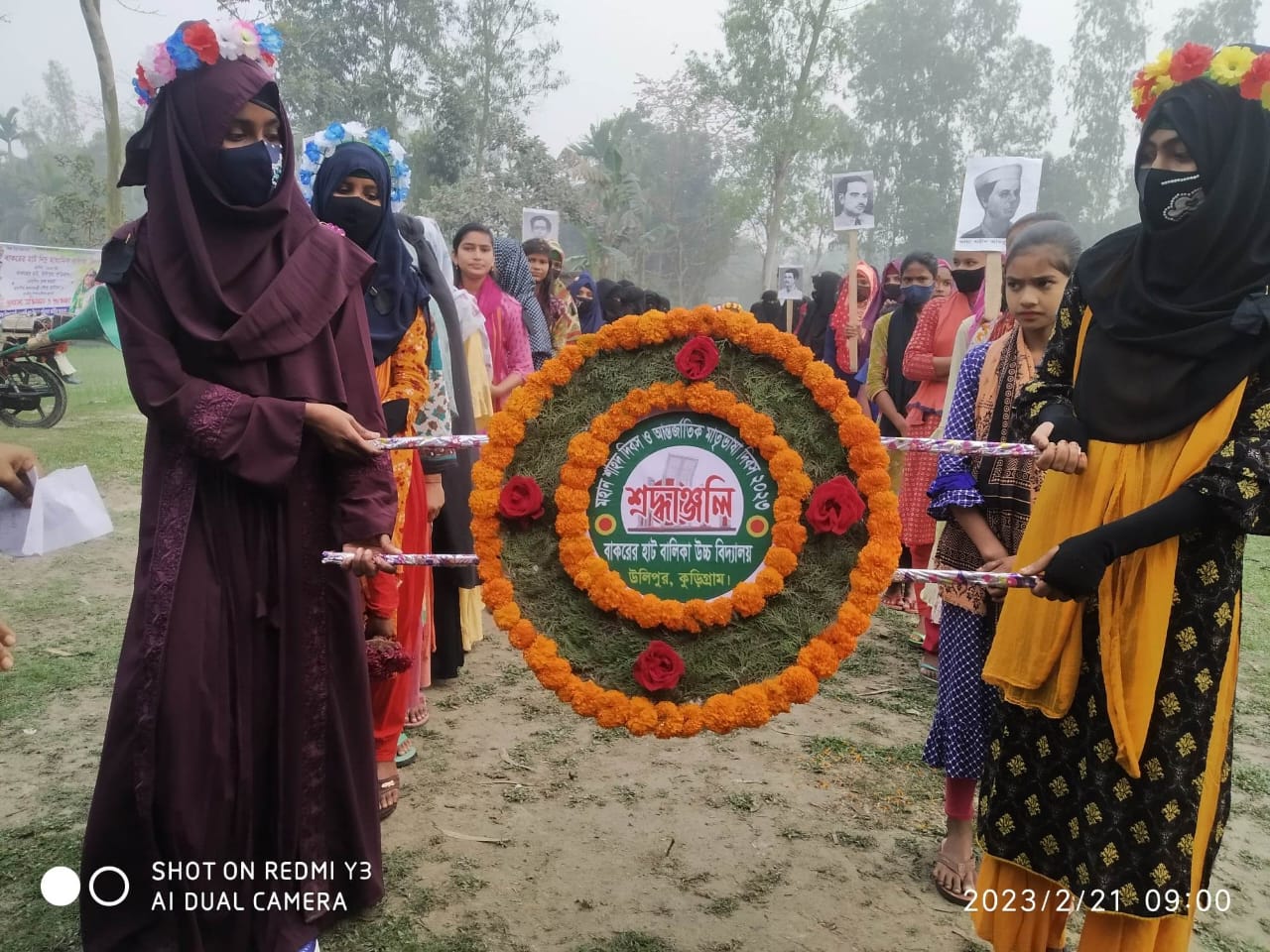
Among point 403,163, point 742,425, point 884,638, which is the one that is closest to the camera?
point 742,425

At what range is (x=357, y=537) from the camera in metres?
2.27

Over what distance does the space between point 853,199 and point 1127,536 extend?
172 inches

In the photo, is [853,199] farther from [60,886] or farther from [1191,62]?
[60,886]

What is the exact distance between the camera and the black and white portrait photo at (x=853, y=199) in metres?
5.65

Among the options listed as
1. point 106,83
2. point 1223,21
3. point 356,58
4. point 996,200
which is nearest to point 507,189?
point 356,58

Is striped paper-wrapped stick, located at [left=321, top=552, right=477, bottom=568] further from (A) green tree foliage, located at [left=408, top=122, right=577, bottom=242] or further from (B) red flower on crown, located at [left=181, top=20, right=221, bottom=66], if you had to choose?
(A) green tree foliage, located at [left=408, top=122, right=577, bottom=242]

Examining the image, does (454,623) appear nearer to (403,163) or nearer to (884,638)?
(403,163)

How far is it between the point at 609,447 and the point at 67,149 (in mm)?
63383

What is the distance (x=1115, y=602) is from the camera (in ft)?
6.52

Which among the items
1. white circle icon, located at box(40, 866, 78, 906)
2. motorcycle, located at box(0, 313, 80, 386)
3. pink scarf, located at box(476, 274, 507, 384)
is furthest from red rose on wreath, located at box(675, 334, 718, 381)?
motorcycle, located at box(0, 313, 80, 386)

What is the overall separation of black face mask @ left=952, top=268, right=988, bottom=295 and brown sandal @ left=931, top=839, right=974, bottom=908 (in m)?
2.94

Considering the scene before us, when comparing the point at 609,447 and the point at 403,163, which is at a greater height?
the point at 403,163

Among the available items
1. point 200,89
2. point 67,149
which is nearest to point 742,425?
point 200,89
